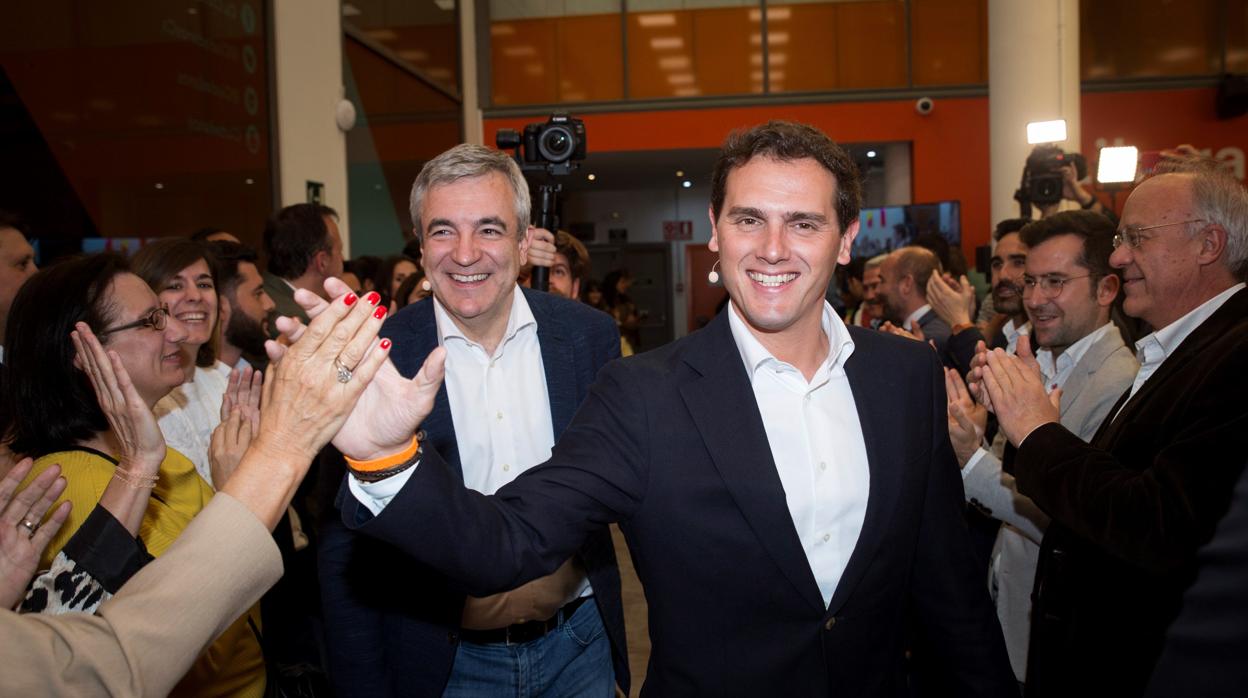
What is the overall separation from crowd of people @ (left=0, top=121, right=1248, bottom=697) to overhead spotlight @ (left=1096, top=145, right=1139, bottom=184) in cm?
304

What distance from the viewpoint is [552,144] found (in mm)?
3051

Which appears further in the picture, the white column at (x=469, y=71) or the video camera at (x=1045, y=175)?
the white column at (x=469, y=71)

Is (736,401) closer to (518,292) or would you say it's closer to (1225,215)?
(518,292)

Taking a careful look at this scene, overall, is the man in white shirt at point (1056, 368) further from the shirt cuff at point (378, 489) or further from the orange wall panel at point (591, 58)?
the orange wall panel at point (591, 58)

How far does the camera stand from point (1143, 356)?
2064 millimetres

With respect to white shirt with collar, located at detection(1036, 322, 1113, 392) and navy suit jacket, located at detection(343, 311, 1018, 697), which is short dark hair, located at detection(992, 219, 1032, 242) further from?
navy suit jacket, located at detection(343, 311, 1018, 697)

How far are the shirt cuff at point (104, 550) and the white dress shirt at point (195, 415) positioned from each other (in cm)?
86

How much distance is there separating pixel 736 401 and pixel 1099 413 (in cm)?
137

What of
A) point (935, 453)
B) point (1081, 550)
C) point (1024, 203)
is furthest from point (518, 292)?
point (1024, 203)

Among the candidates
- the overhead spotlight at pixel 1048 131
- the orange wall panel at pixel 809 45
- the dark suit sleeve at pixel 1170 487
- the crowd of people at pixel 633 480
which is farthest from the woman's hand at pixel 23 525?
the orange wall panel at pixel 809 45

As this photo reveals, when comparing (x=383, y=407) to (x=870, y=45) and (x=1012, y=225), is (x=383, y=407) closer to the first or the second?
(x=1012, y=225)

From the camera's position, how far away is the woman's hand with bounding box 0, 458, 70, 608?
4.58ft

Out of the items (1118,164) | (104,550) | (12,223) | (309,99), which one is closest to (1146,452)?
(104,550)

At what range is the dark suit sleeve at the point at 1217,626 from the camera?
66 centimetres
